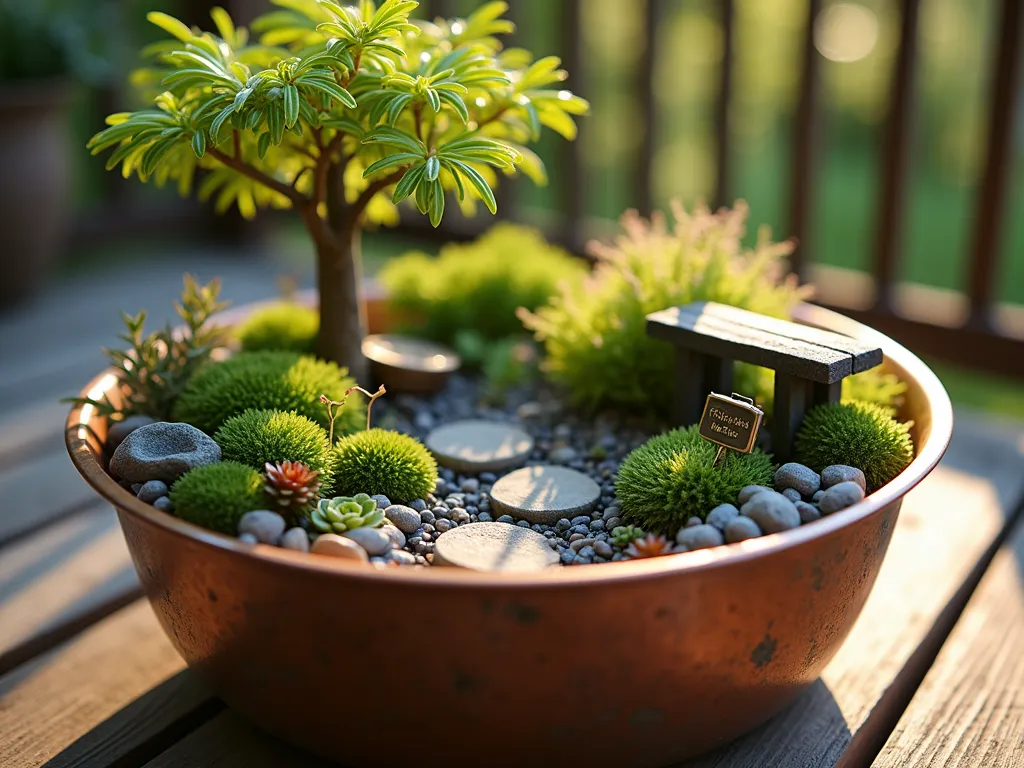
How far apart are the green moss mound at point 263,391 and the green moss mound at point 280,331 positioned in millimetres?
162

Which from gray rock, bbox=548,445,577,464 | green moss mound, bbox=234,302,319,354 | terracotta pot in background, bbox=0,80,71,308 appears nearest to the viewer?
gray rock, bbox=548,445,577,464

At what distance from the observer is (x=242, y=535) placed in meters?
0.90

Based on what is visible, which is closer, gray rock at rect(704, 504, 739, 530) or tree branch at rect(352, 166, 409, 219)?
gray rock at rect(704, 504, 739, 530)

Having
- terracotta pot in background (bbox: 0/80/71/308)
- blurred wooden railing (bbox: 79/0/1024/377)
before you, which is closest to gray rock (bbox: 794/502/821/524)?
blurred wooden railing (bbox: 79/0/1024/377)

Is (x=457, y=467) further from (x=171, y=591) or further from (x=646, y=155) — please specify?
(x=646, y=155)

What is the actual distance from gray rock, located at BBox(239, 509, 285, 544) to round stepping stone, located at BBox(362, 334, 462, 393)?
491mm

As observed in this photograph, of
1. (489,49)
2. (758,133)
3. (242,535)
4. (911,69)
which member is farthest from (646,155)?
(758,133)

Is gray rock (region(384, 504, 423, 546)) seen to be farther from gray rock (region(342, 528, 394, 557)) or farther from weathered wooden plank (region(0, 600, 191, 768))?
weathered wooden plank (region(0, 600, 191, 768))

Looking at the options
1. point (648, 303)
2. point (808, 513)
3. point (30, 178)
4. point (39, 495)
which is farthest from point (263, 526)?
point (30, 178)

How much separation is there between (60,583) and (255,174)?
592 millimetres

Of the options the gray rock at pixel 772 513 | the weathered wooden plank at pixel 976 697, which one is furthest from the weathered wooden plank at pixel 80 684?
the weathered wooden plank at pixel 976 697

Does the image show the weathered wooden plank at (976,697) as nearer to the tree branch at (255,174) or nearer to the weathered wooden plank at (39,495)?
the tree branch at (255,174)

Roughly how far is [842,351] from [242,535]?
0.64 m

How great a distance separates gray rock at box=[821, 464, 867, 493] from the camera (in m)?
1.01
